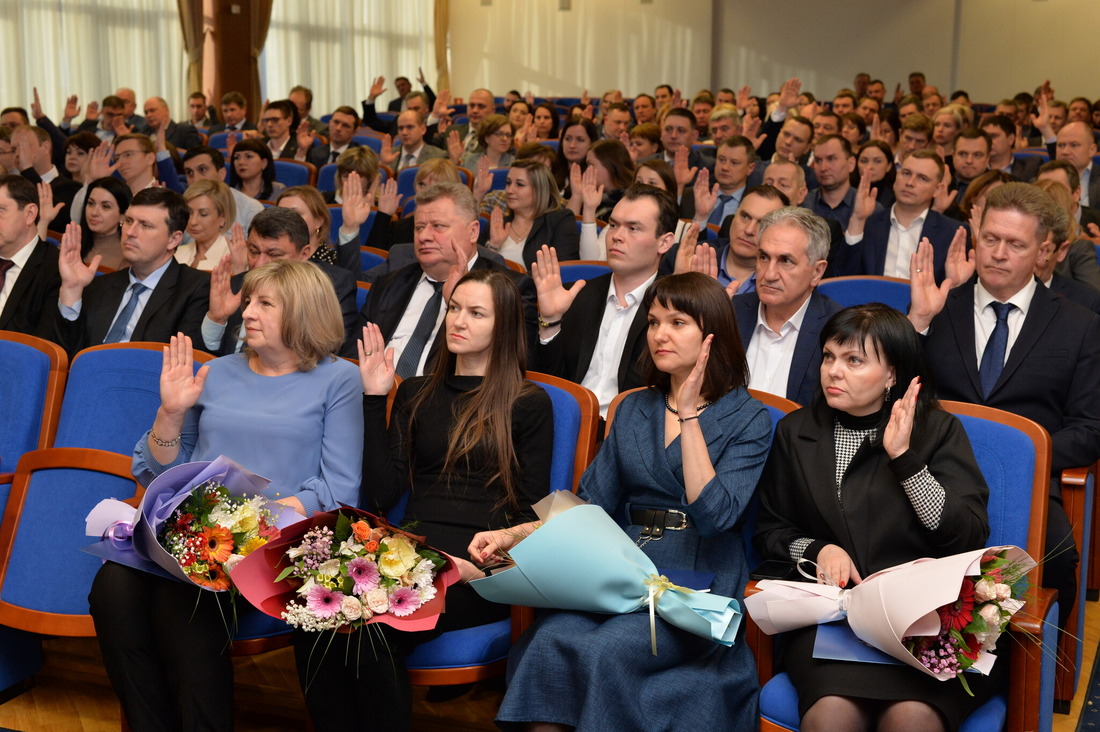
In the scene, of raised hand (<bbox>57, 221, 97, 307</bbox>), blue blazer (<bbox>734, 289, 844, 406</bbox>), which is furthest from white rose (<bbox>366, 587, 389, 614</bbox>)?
raised hand (<bbox>57, 221, 97, 307</bbox>)

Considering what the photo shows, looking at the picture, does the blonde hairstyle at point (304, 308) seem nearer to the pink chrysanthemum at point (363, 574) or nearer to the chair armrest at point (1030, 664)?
the pink chrysanthemum at point (363, 574)

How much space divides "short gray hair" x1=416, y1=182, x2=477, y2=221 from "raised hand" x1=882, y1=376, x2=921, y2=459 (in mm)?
2002

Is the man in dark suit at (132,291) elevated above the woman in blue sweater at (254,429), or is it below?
above

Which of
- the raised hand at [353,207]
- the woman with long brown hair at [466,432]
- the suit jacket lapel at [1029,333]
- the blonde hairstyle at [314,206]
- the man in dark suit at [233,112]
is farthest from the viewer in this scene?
the man in dark suit at [233,112]

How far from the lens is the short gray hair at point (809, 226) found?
10.7ft

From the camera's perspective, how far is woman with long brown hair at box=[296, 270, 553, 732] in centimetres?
269

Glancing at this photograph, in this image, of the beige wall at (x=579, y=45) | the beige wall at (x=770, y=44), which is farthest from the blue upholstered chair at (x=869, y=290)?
the beige wall at (x=579, y=45)

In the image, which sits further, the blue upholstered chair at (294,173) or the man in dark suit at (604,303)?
the blue upholstered chair at (294,173)

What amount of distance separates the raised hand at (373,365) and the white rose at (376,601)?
1.96 feet

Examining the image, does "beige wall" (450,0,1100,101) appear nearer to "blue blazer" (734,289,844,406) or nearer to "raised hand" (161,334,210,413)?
"blue blazer" (734,289,844,406)

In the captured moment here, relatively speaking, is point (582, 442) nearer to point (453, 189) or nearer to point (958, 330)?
point (958, 330)

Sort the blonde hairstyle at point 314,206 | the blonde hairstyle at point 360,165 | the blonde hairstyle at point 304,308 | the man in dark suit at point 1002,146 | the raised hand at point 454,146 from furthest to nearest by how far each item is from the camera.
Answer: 1. the raised hand at point 454,146
2. the man in dark suit at point 1002,146
3. the blonde hairstyle at point 360,165
4. the blonde hairstyle at point 314,206
5. the blonde hairstyle at point 304,308

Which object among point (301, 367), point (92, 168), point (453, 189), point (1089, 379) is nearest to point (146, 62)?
point (92, 168)

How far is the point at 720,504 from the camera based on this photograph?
2.42 meters
